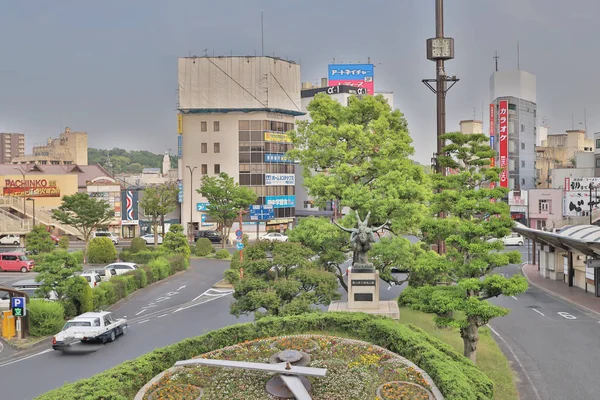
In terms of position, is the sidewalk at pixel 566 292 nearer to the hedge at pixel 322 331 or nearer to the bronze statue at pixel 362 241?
Answer: the bronze statue at pixel 362 241

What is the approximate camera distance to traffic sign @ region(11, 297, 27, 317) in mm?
29489

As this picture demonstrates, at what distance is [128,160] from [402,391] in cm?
16960

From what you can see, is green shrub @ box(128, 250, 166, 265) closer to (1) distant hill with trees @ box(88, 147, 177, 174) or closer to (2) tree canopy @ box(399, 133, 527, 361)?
(2) tree canopy @ box(399, 133, 527, 361)

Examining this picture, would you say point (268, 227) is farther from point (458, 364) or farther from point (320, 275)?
point (458, 364)

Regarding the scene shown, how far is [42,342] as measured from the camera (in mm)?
29438

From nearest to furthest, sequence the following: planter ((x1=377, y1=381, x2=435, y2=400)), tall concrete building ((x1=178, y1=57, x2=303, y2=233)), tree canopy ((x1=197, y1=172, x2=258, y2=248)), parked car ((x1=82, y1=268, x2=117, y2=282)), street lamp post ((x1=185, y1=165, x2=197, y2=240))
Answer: planter ((x1=377, y1=381, x2=435, y2=400)) → parked car ((x1=82, y1=268, x2=117, y2=282)) → tree canopy ((x1=197, y1=172, x2=258, y2=248)) → street lamp post ((x1=185, y1=165, x2=197, y2=240)) → tall concrete building ((x1=178, y1=57, x2=303, y2=233))

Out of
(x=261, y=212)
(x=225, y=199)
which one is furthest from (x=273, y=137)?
(x=225, y=199)

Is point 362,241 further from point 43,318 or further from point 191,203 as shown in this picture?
point 191,203

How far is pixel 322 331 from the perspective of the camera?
23.5 metres

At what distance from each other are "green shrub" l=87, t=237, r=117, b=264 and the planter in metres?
41.3

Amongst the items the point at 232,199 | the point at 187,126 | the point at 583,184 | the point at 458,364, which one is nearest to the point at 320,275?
the point at 458,364

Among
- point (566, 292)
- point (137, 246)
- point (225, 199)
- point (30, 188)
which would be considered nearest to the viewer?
point (566, 292)

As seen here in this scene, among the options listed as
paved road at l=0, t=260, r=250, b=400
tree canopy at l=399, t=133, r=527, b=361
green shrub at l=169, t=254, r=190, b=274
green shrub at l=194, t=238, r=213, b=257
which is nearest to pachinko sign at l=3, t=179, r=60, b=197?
green shrub at l=194, t=238, r=213, b=257

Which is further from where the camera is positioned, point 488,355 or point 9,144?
point 9,144
